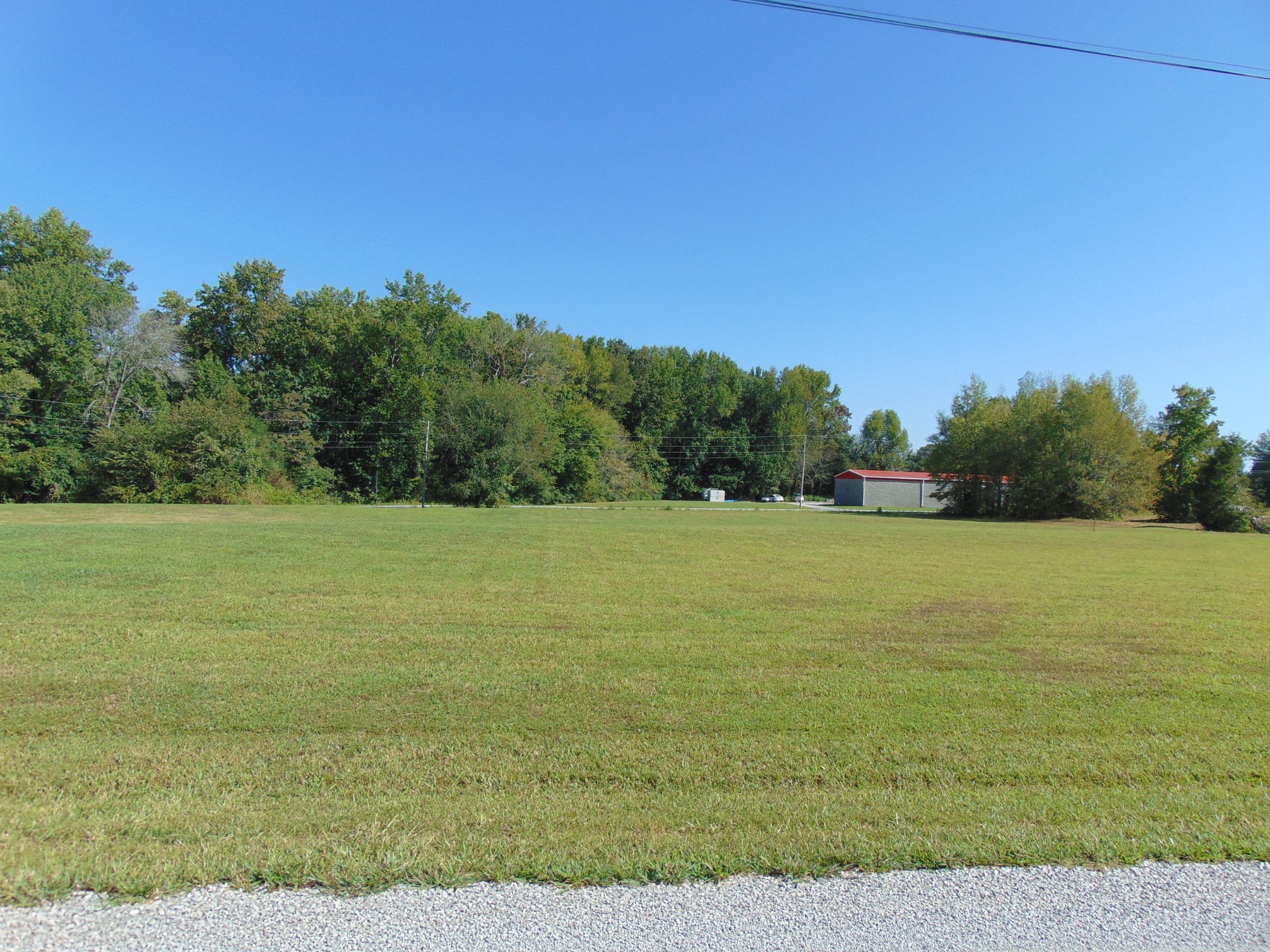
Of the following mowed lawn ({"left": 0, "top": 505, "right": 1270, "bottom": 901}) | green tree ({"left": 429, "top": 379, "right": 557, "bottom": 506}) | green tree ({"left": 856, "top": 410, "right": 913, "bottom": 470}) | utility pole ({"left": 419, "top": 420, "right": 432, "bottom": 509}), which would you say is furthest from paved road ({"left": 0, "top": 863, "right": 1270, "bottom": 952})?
green tree ({"left": 856, "top": 410, "right": 913, "bottom": 470})

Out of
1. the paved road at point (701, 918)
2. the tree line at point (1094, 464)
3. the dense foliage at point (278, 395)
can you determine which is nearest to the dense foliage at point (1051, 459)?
the tree line at point (1094, 464)

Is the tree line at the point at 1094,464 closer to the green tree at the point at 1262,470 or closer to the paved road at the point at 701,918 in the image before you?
the green tree at the point at 1262,470

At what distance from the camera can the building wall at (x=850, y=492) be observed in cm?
6819

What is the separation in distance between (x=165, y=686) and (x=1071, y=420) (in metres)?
49.9

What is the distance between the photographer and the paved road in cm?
256

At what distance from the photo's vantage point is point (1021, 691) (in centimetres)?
613

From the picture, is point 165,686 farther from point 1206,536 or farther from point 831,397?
point 831,397

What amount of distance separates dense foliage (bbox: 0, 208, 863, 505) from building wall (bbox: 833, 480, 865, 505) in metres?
18.7

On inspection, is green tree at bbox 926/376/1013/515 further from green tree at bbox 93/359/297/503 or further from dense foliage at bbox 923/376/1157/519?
green tree at bbox 93/359/297/503

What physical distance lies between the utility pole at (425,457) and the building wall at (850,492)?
41.3m

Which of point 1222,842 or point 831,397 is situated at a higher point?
point 831,397

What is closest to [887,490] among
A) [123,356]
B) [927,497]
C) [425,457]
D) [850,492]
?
[850,492]

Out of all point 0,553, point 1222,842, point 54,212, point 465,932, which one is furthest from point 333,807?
point 54,212

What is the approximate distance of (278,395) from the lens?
49.5 metres
